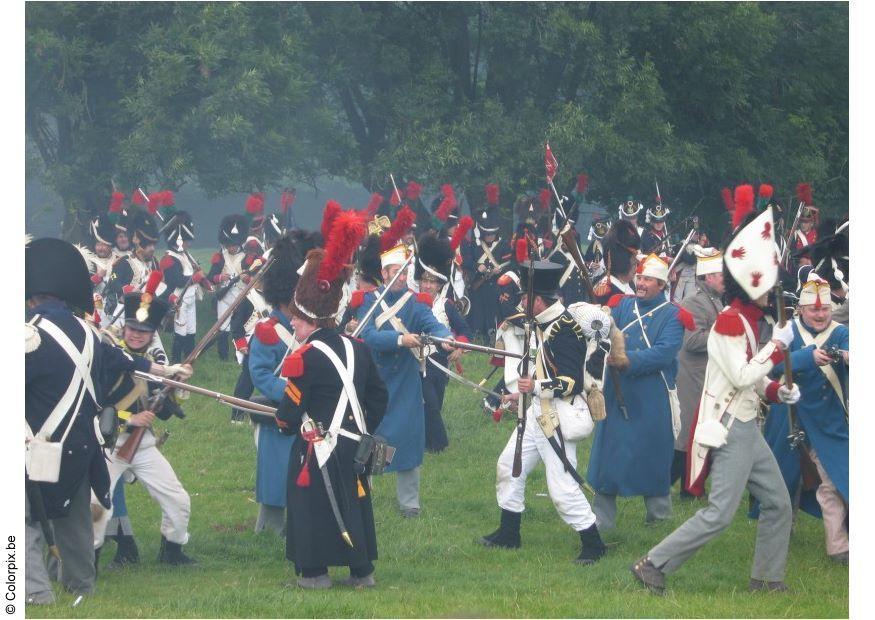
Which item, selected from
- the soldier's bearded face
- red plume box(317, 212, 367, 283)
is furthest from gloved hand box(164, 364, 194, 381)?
the soldier's bearded face

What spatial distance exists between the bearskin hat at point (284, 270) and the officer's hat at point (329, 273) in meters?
1.20

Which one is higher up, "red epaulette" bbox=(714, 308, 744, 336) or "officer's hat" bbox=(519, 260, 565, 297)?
"officer's hat" bbox=(519, 260, 565, 297)

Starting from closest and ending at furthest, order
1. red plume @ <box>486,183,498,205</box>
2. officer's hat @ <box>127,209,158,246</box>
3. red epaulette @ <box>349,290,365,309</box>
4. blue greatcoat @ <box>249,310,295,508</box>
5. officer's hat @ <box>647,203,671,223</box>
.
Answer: blue greatcoat @ <box>249,310,295,508</box>, red epaulette @ <box>349,290,365,309</box>, officer's hat @ <box>127,209,158,246</box>, officer's hat @ <box>647,203,671,223</box>, red plume @ <box>486,183,498,205</box>

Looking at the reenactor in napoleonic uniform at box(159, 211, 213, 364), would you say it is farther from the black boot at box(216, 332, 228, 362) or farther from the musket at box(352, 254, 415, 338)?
the musket at box(352, 254, 415, 338)

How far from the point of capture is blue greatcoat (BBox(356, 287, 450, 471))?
10.3 metres

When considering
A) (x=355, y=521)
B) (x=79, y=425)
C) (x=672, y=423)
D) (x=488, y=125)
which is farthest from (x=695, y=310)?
(x=488, y=125)

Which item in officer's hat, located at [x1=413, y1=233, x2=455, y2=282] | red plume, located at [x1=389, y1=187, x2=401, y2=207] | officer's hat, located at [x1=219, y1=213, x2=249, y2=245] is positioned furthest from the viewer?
red plume, located at [x1=389, y1=187, x2=401, y2=207]

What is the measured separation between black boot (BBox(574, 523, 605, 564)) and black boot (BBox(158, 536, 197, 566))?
96.9 inches

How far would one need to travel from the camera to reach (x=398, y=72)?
22.0 m

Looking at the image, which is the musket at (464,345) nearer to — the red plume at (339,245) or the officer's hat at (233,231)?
the red plume at (339,245)

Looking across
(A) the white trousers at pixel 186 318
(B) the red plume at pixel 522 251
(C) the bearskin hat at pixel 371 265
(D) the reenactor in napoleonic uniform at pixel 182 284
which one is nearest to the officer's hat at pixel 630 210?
(D) the reenactor in napoleonic uniform at pixel 182 284

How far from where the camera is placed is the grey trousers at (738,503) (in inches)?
306

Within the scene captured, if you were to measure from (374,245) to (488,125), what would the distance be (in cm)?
1094

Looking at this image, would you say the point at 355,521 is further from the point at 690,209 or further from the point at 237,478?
the point at 690,209
